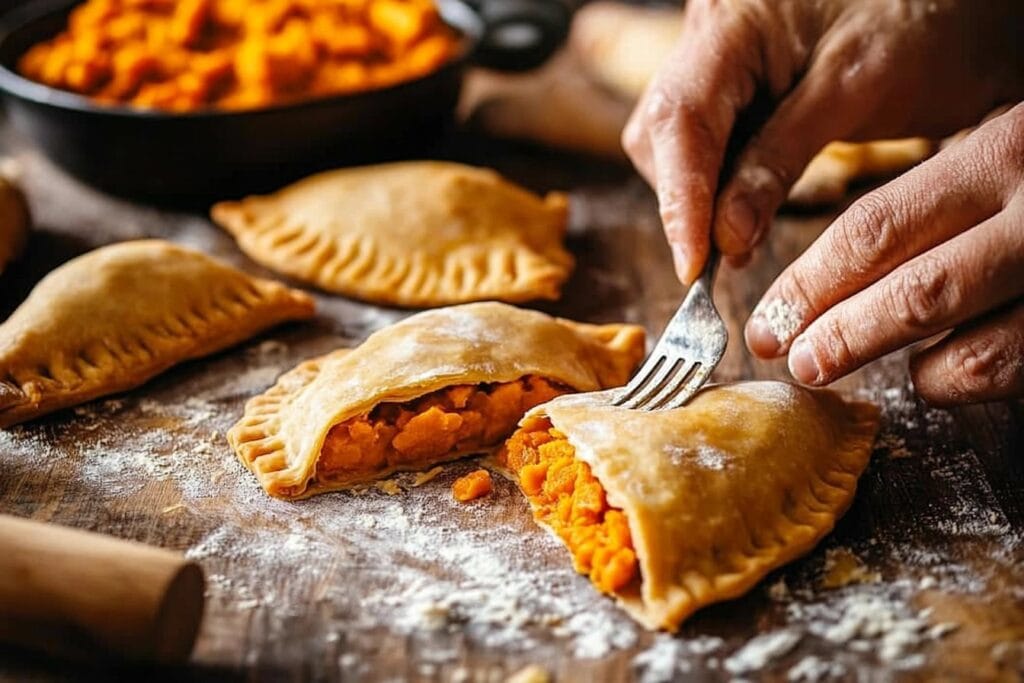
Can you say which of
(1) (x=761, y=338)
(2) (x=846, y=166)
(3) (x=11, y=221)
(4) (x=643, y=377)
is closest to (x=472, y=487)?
(4) (x=643, y=377)

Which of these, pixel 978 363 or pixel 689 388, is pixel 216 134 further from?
pixel 978 363

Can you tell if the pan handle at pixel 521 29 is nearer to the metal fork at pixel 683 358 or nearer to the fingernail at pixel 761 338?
the metal fork at pixel 683 358

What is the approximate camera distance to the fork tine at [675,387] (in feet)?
8.09

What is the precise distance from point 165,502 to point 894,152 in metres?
2.77

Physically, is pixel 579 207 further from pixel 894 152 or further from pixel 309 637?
pixel 309 637

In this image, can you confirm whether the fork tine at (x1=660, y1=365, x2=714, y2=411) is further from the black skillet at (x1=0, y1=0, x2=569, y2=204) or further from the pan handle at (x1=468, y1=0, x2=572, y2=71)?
the pan handle at (x1=468, y1=0, x2=572, y2=71)

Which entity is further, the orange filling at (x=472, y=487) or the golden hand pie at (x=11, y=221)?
the golden hand pie at (x=11, y=221)

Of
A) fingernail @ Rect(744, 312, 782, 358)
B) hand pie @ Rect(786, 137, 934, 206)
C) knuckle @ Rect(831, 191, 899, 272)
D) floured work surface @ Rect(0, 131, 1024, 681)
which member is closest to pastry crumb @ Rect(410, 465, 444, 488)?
floured work surface @ Rect(0, 131, 1024, 681)

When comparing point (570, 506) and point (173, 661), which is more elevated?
point (570, 506)

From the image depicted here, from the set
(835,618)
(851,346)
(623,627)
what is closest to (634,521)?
(623,627)

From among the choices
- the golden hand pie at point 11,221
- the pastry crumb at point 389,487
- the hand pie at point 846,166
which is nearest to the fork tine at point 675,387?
the pastry crumb at point 389,487

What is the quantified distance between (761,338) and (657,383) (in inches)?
9.7

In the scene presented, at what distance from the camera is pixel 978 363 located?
2.29m

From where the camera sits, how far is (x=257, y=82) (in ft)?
12.0
